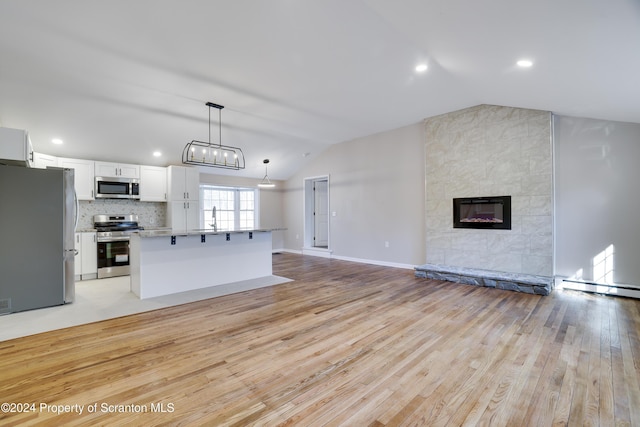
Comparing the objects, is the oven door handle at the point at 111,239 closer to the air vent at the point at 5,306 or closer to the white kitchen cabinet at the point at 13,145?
the air vent at the point at 5,306

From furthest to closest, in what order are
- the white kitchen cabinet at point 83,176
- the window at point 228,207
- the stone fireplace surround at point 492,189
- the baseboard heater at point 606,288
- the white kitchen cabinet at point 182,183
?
the window at point 228,207, the white kitchen cabinet at point 182,183, the white kitchen cabinet at point 83,176, the stone fireplace surround at point 492,189, the baseboard heater at point 606,288

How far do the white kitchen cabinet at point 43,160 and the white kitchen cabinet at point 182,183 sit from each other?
187 cm

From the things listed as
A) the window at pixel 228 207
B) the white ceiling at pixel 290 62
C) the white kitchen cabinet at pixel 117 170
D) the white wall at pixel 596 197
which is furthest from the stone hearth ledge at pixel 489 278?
the white kitchen cabinet at pixel 117 170

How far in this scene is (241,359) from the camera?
2.35 m

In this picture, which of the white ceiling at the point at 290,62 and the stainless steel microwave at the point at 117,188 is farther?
the stainless steel microwave at the point at 117,188

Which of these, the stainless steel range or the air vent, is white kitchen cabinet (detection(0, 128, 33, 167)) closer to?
the air vent

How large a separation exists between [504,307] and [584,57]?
2.79 meters

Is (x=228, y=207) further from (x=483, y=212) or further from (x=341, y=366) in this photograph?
(x=341, y=366)

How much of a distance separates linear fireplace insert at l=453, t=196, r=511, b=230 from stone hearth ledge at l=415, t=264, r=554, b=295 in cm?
80

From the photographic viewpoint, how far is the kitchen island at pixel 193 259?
405cm

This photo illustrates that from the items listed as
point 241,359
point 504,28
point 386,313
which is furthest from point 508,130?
point 241,359

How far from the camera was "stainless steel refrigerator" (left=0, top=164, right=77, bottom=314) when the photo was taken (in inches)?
134

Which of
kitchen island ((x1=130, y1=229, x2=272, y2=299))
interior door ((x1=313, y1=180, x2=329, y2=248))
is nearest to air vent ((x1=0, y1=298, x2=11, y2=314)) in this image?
kitchen island ((x1=130, y1=229, x2=272, y2=299))

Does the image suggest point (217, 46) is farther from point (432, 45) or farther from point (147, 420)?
point (147, 420)
